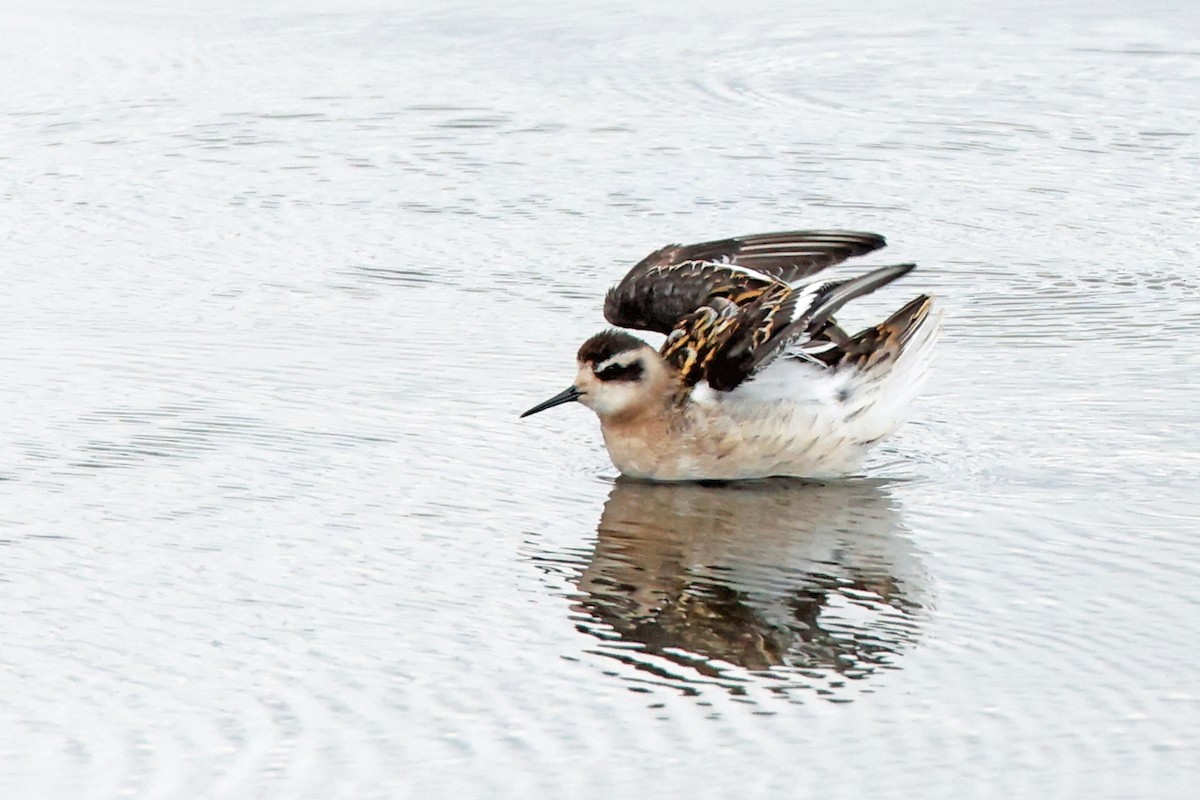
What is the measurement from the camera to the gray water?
5422 millimetres

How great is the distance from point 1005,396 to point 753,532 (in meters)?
1.67

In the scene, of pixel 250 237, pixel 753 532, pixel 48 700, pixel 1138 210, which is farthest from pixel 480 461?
pixel 1138 210

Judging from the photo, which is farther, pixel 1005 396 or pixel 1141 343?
pixel 1141 343

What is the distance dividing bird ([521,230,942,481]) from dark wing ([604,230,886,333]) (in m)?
0.54

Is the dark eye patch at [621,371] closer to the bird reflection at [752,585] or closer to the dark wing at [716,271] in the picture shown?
the bird reflection at [752,585]

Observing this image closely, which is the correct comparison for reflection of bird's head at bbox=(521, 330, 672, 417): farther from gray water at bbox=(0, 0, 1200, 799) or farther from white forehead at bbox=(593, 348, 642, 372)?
gray water at bbox=(0, 0, 1200, 799)

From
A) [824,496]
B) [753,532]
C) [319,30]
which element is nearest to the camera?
[753,532]

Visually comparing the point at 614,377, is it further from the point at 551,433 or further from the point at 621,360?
the point at 551,433

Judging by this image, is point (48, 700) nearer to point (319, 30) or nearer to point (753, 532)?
point (753, 532)

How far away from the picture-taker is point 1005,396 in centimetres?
857

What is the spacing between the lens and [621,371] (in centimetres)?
803

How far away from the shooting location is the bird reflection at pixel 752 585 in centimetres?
589

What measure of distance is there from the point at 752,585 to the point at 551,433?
1.98 m

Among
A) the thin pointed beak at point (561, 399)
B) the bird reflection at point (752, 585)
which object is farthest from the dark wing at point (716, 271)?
the bird reflection at point (752, 585)
